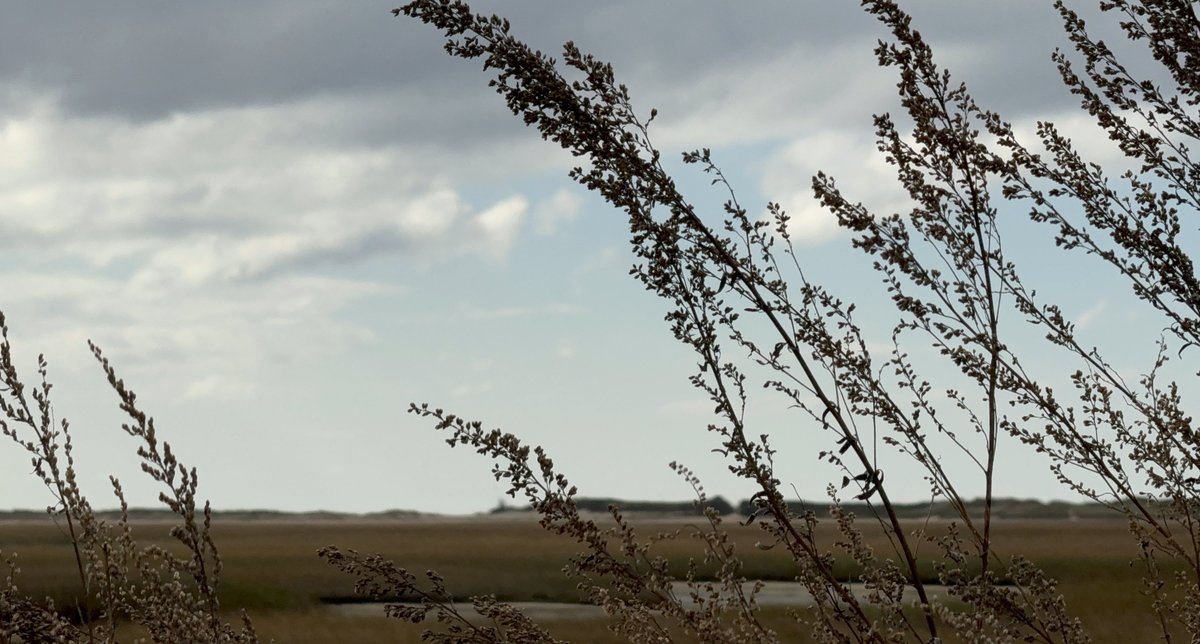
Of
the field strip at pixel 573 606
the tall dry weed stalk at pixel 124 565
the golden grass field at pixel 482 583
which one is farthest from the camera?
the field strip at pixel 573 606

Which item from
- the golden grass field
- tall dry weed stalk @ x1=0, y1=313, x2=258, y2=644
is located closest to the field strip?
the golden grass field

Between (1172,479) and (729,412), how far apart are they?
2.11 metres

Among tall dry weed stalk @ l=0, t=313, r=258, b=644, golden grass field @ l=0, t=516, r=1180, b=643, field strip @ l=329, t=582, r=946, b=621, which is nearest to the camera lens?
tall dry weed stalk @ l=0, t=313, r=258, b=644

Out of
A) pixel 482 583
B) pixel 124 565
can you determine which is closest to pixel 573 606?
pixel 482 583

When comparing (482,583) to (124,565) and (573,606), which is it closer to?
(573,606)

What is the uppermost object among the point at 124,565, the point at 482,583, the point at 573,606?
the point at 124,565

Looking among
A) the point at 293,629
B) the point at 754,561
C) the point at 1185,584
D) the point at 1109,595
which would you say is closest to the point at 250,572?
the point at 293,629

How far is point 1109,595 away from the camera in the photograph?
79.9ft

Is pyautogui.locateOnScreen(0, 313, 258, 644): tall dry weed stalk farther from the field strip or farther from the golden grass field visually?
the field strip

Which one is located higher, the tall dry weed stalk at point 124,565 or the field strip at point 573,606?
the tall dry weed stalk at point 124,565

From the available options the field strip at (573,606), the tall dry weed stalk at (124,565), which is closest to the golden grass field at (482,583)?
the field strip at (573,606)

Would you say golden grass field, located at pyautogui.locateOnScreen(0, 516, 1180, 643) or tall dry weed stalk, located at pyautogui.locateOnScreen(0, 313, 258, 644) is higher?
tall dry weed stalk, located at pyautogui.locateOnScreen(0, 313, 258, 644)

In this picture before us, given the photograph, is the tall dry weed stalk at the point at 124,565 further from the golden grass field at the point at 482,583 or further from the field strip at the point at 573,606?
the field strip at the point at 573,606

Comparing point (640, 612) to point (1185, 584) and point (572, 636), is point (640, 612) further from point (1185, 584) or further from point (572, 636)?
point (572, 636)
